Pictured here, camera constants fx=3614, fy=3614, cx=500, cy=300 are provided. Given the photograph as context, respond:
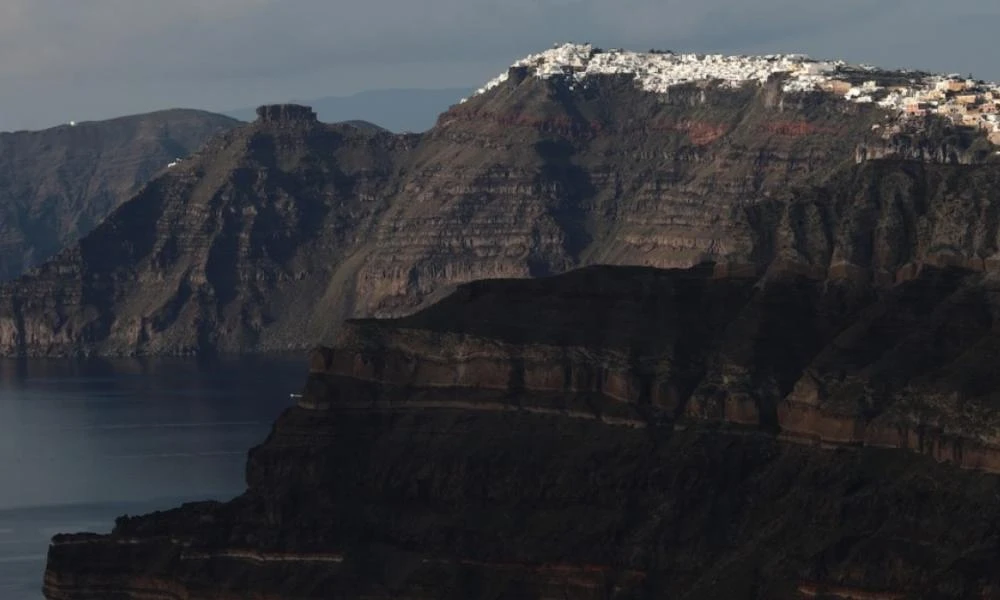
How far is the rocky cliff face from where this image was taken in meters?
151

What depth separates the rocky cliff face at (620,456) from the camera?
150875 mm

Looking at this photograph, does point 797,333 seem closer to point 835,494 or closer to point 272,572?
point 835,494

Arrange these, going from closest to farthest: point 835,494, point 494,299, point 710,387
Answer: point 835,494 → point 710,387 → point 494,299

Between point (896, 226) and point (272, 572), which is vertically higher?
point (896, 226)

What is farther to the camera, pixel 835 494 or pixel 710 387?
pixel 710 387

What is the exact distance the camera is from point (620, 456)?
164 metres

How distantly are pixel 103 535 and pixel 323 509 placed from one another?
1204 centimetres

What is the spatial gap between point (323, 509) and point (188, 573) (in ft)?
22.9

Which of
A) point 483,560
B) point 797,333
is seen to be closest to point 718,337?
point 797,333

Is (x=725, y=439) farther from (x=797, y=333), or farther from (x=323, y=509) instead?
(x=323, y=509)

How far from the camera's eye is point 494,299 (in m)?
177

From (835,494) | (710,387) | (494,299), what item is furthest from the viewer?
(494,299)

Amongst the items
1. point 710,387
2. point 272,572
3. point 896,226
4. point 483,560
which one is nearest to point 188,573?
point 272,572

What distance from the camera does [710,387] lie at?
164750mm
